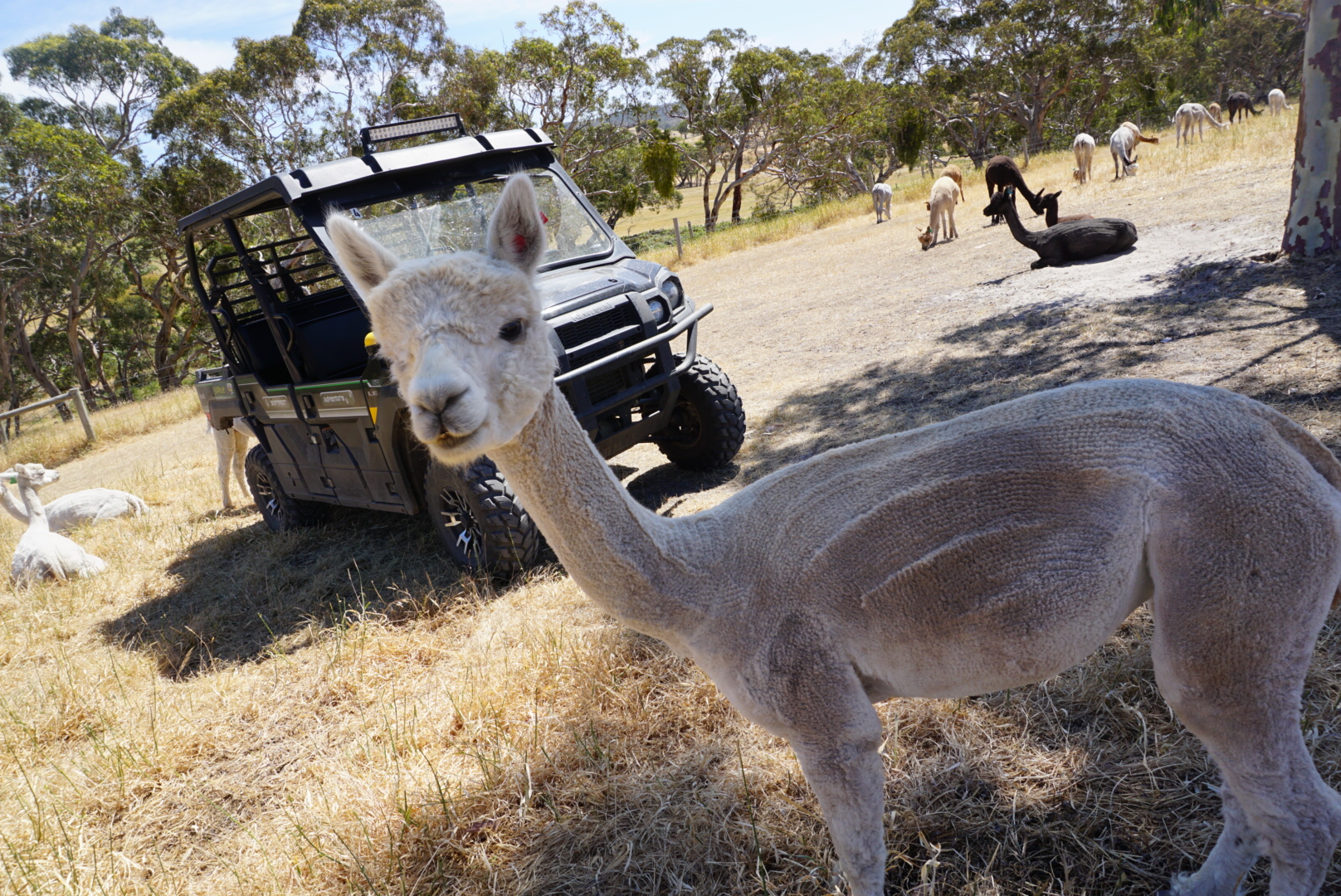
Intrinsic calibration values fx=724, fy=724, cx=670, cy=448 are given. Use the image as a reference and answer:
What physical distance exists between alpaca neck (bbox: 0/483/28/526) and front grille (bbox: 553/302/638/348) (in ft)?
22.0

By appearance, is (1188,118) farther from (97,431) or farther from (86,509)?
(97,431)

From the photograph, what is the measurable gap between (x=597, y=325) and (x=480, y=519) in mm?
1523

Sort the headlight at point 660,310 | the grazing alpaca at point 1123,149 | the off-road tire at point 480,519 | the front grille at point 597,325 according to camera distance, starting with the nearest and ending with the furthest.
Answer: the off-road tire at point 480,519, the front grille at point 597,325, the headlight at point 660,310, the grazing alpaca at point 1123,149

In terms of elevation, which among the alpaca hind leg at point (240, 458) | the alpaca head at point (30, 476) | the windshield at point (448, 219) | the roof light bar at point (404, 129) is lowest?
the alpaca hind leg at point (240, 458)

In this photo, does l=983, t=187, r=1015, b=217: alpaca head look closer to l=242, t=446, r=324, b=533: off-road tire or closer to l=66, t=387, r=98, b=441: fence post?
l=242, t=446, r=324, b=533: off-road tire

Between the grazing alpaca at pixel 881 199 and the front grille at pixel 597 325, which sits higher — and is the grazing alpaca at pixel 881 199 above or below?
above

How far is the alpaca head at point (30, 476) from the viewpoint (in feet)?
24.4

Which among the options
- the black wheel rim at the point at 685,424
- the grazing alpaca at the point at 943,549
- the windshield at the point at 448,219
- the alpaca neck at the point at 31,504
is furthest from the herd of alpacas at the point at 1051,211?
the alpaca neck at the point at 31,504

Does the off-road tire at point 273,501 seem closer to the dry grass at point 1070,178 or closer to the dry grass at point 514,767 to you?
the dry grass at point 514,767

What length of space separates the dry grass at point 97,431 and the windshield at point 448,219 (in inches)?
610

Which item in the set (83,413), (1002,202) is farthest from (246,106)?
(1002,202)

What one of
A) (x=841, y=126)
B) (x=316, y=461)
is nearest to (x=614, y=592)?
(x=316, y=461)

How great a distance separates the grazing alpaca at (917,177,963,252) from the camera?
14355mm

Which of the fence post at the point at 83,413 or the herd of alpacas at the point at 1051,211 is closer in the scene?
the herd of alpacas at the point at 1051,211
